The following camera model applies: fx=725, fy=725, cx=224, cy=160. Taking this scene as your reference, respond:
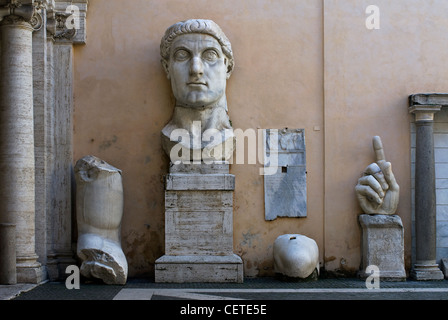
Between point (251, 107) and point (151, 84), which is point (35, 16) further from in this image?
point (251, 107)

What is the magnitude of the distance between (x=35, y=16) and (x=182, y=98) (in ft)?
5.88

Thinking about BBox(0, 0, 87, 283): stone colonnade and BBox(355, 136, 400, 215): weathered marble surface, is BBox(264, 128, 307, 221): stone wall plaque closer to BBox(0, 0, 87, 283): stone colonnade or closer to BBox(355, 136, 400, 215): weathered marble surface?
BBox(355, 136, 400, 215): weathered marble surface

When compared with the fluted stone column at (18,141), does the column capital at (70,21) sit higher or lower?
higher

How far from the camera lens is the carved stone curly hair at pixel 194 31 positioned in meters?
7.96

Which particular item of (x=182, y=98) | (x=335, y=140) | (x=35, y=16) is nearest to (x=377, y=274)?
(x=335, y=140)

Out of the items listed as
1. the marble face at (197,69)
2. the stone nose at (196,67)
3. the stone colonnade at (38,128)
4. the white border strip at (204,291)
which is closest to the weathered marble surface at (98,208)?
the stone colonnade at (38,128)

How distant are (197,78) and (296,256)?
87.0 inches

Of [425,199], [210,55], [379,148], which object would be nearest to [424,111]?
[379,148]

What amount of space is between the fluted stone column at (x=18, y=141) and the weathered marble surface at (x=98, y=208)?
1.78 ft

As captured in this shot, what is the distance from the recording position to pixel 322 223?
332 inches

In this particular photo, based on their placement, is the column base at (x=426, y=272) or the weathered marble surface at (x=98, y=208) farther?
the column base at (x=426, y=272)

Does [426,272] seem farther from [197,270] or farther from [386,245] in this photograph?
[197,270]

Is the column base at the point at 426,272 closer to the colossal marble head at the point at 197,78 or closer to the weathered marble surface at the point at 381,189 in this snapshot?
the weathered marble surface at the point at 381,189

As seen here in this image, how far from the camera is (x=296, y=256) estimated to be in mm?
7695
